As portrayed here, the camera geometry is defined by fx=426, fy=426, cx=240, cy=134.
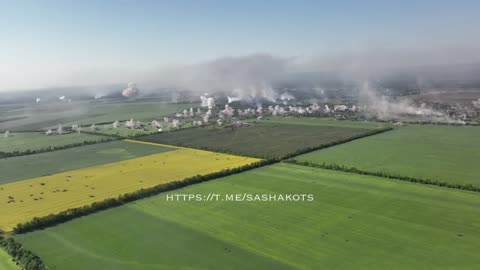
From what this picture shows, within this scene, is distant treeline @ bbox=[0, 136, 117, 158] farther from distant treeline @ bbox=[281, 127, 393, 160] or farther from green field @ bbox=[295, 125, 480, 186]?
green field @ bbox=[295, 125, 480, 186]

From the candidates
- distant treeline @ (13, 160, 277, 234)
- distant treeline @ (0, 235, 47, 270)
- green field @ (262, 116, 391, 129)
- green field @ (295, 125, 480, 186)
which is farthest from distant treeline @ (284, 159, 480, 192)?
green field @ (262, 116, 391, 129)

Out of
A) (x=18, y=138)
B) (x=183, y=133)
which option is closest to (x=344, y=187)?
A: (x=183, y=133)

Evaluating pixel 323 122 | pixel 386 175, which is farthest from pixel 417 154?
pixel 323 122

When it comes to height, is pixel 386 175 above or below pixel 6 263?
above

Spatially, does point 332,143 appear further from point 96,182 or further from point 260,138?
point 96,182

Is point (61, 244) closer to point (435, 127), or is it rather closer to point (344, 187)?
point (344, 187)

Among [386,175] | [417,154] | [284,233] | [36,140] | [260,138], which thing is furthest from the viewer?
[36,140]

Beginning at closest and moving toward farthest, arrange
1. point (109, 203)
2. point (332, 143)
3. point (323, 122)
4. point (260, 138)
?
point (109, 203) → point (332, 143) → point (260, 138) → point (323, 122)
